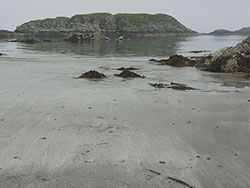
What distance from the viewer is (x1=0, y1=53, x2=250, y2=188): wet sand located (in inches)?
119

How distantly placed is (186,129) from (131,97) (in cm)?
261

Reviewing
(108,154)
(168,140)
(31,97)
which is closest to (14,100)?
(31,97)

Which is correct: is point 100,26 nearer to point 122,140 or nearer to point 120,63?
point 120,63

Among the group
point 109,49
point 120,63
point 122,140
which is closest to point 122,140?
point 122,140

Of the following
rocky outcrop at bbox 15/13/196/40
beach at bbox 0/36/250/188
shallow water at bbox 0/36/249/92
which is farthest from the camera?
rocky outcrop at bbox 15/13/196/40

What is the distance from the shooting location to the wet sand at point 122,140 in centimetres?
301

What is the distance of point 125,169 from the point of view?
3.19 meters

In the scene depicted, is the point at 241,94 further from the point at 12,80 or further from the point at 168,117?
the point at 12,80

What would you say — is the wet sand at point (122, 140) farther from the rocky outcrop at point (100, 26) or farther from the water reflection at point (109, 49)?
the rocky outcrop at point (100, 26)

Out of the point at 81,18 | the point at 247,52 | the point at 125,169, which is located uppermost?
the point at 81,18

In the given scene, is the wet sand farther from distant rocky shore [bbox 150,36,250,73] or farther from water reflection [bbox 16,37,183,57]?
water reflection [bbox 16,37,183,57]

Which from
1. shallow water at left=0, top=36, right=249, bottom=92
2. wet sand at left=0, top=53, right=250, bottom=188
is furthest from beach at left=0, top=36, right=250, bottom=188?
shallow water at left=0, top=36, right=249, bottom=92

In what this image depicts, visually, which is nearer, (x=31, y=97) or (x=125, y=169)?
(x=125, y=169)

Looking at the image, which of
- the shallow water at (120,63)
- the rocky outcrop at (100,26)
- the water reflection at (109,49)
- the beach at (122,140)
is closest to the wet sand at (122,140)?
the beach at (122,140)
